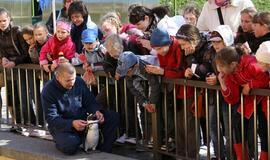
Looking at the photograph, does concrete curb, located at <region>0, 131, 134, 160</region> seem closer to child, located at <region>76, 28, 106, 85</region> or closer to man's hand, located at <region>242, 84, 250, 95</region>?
child, located at <region>76, 28, 106, 85</region>

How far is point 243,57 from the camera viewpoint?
5.27 meters

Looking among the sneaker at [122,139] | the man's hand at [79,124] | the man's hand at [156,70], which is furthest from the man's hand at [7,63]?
the man's hand at [156,70]

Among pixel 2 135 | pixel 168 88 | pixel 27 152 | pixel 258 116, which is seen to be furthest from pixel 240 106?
pixel 2 135

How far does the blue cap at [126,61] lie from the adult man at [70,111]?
55 cm

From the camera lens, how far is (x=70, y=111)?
254 inches

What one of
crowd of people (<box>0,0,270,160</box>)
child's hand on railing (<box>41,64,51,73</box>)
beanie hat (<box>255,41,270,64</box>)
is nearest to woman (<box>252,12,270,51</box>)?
crowd of people (<box>0,0,270,160</box>)

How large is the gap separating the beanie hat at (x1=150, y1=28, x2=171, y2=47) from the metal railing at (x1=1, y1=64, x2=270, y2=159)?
15.0 inches

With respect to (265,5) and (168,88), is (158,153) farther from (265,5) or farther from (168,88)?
(265,5)

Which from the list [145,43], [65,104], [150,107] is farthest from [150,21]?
[65,104]

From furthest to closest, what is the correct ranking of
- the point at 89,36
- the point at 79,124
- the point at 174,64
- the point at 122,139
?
the point at 122,139
the point at 89,36
the point at 79,124
the point at 174,64

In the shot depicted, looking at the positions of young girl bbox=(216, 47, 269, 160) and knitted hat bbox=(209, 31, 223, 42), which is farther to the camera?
knitted hat bbox=(209, 31, 223, 42)

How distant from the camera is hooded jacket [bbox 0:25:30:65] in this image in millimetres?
7445

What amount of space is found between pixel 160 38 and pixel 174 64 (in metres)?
0.33

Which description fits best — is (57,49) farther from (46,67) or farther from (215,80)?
(215,80)
